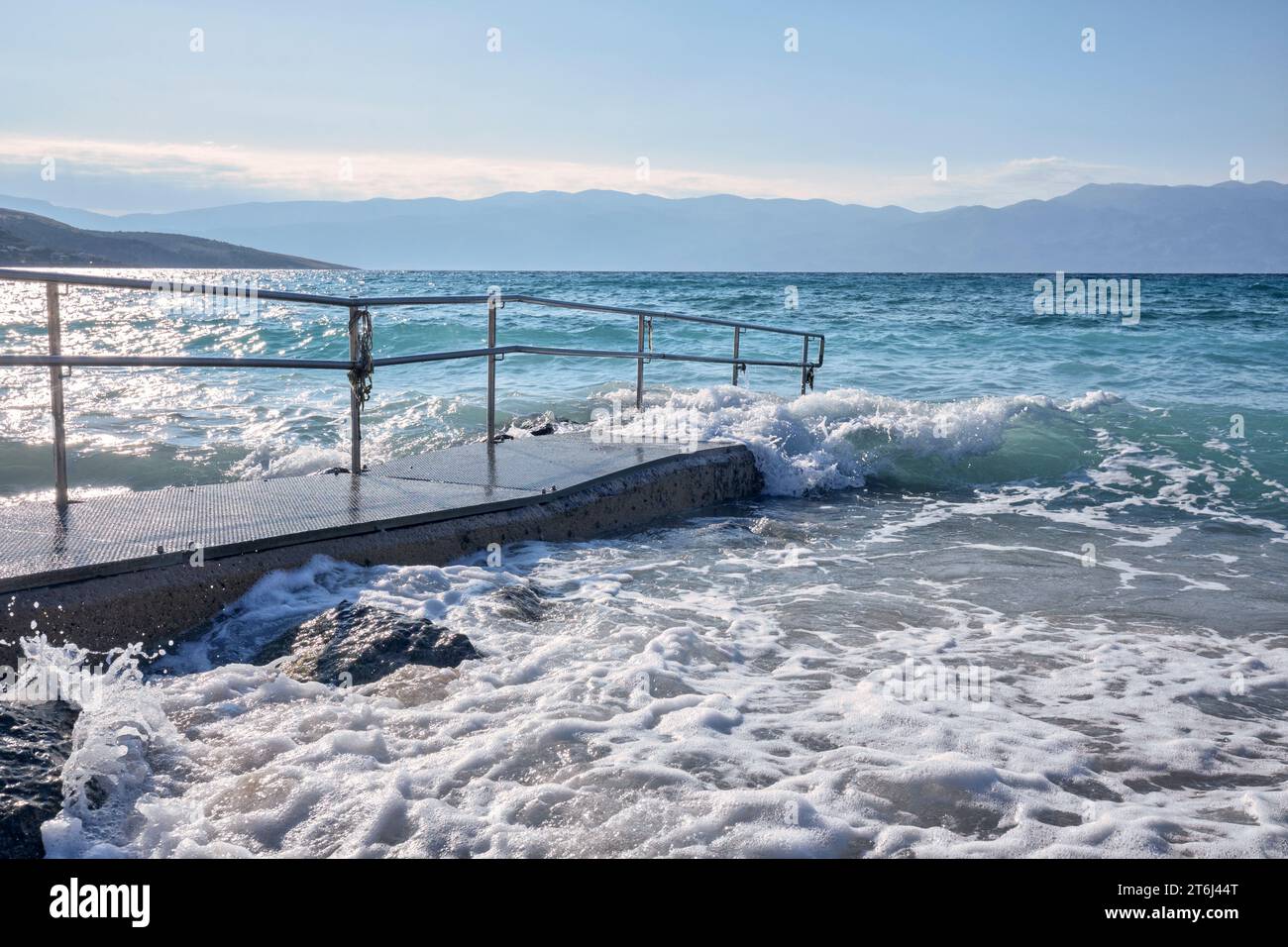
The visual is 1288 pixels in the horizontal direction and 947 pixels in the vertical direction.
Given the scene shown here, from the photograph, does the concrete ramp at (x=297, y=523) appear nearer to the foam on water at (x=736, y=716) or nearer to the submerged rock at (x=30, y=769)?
the foam on water at (x=736, y=716)

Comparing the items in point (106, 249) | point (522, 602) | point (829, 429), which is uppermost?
point (106, 249)

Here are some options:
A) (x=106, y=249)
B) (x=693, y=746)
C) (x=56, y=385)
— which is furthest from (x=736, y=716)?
(x=106, y=249)

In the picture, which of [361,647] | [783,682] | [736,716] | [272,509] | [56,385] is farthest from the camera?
[272,509]

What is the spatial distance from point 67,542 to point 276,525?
28.6 inches

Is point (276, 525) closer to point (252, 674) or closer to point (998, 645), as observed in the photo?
point (252, 674)

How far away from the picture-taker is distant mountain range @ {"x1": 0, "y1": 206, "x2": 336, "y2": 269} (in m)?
62.8

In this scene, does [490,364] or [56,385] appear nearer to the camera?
[56,385]

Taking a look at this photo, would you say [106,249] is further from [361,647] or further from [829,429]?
[361,647]

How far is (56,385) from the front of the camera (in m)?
3.64

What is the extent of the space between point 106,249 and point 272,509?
84.0 meters

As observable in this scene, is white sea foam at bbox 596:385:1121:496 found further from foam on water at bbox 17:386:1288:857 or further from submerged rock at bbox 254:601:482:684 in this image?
submerged rock at bbox 254:601:482:684

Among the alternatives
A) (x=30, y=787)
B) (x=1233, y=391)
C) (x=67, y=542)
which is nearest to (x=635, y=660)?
(x=30, y=787)

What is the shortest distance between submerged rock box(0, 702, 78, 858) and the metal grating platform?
1.87 ft

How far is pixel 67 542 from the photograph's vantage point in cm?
342
